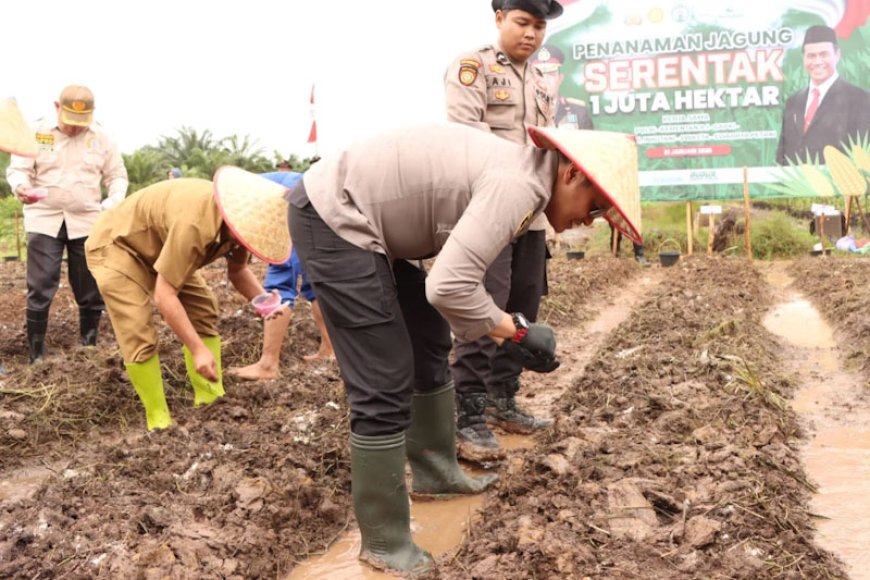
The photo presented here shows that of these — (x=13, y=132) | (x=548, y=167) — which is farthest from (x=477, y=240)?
(x=13, y=132)

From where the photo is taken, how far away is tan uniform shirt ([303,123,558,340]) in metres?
2.05

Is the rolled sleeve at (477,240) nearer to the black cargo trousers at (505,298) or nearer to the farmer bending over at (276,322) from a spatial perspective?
the black cargo trousers at (505,298)

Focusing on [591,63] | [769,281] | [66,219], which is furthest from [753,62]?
[66,219]

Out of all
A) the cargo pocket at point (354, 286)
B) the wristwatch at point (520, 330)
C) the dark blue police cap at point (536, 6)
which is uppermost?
the dark blue police cap at point (536, 6)

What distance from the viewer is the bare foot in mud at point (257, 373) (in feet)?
14.9

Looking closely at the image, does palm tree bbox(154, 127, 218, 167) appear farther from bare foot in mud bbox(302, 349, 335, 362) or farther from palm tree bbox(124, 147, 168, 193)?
bare foot in mud bbox(302, 349, 335, 362)

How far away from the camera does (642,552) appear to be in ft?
7.58

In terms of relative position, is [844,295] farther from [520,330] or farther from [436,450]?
[520,330]

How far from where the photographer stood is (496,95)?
3502 mm

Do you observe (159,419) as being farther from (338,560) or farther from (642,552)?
(642,552)

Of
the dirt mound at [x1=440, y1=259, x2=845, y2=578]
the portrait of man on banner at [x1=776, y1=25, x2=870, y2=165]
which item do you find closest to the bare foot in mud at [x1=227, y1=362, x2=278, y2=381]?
the dirt mound at [x1=440, y1=259, x2=845, y2=578]

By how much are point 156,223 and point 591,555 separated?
222cm

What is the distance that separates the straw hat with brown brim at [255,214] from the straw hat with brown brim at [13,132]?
2.20 m

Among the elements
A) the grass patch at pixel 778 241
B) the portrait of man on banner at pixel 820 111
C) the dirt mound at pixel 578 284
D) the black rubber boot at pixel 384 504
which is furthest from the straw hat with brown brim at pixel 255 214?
the grass patch at pixel 778 241
